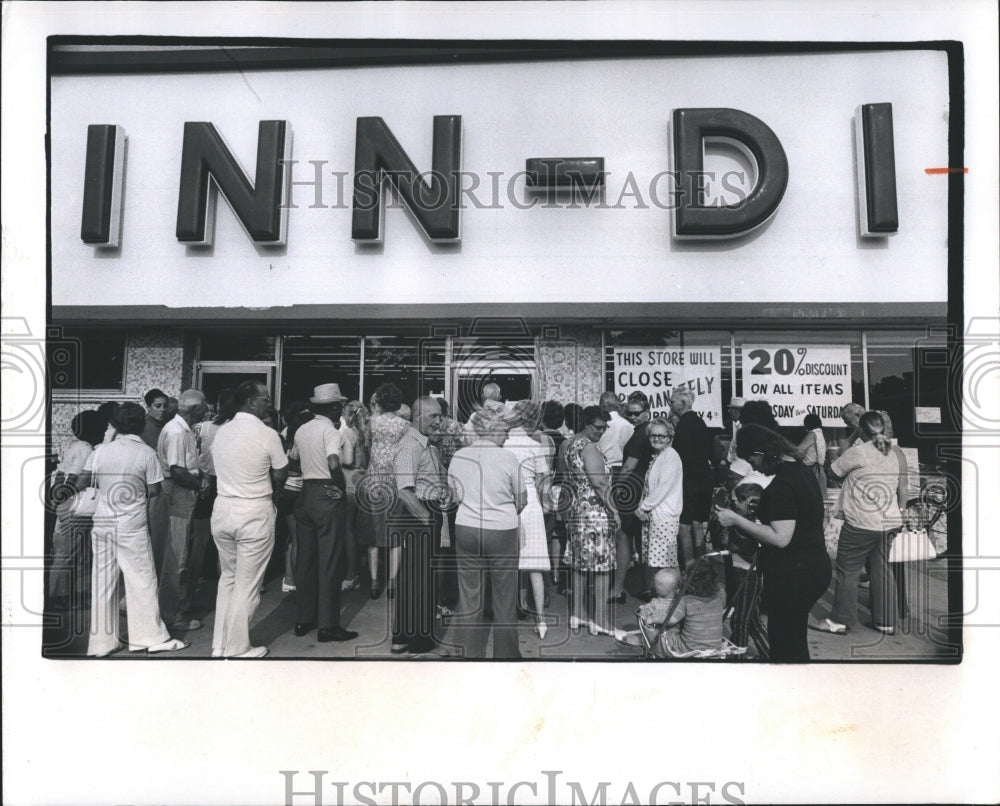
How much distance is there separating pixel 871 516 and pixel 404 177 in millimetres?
2925

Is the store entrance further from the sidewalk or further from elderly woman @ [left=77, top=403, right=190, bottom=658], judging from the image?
the sidewalk

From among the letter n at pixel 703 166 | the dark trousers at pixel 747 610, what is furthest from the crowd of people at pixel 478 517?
the letter n at pixel 703 166

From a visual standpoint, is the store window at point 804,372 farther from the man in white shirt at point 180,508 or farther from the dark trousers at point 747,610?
the man in white shirt at point 180,508

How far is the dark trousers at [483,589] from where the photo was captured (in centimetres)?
284

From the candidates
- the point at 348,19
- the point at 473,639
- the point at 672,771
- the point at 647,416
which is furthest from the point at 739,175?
the point at 672,771

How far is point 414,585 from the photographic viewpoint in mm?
2877

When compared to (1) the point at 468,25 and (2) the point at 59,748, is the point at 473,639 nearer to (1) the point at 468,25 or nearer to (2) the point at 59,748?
(2) the point at 59,748

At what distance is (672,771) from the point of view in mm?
2666

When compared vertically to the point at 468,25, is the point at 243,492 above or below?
below

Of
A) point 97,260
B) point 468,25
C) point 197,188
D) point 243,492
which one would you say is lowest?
point 243,492

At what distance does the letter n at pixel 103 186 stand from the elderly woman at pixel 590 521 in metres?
2.60

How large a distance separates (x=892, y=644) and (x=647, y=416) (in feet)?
5.31

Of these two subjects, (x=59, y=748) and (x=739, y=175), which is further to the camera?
(x=739, y=175)

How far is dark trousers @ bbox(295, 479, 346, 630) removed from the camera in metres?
3.04
